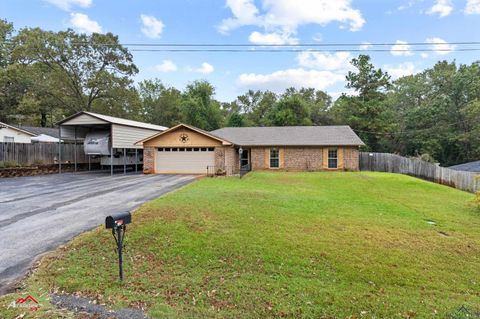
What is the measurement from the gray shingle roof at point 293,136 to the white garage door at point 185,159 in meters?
3.55

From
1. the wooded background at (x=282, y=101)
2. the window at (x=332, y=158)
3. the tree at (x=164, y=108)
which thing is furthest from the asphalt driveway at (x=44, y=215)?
the tree at (x=164, y=108)

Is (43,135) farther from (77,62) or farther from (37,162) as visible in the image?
(77,62)

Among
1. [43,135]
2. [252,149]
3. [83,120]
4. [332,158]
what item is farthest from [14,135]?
[332,158]

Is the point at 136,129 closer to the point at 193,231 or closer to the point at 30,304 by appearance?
the point at 193,231

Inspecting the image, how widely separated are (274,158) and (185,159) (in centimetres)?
717

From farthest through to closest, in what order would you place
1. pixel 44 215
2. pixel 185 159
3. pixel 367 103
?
pixel 367 103
pixel 185 159
pixel 44 215

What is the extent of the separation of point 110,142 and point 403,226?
18.2 m

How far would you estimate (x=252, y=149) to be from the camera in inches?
904

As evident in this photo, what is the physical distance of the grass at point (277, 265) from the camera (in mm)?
3604

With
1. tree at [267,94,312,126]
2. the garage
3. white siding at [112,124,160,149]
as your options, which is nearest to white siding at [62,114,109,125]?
white siding at [112,124,160,149]

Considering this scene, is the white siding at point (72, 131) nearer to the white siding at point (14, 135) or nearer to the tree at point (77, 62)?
the white siding at point (14, 135)

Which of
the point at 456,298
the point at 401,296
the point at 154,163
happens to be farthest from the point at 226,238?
the point at 154,163

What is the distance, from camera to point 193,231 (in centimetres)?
609

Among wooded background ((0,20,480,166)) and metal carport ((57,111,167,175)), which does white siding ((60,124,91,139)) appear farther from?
wooded background ((0,20,480,166))
